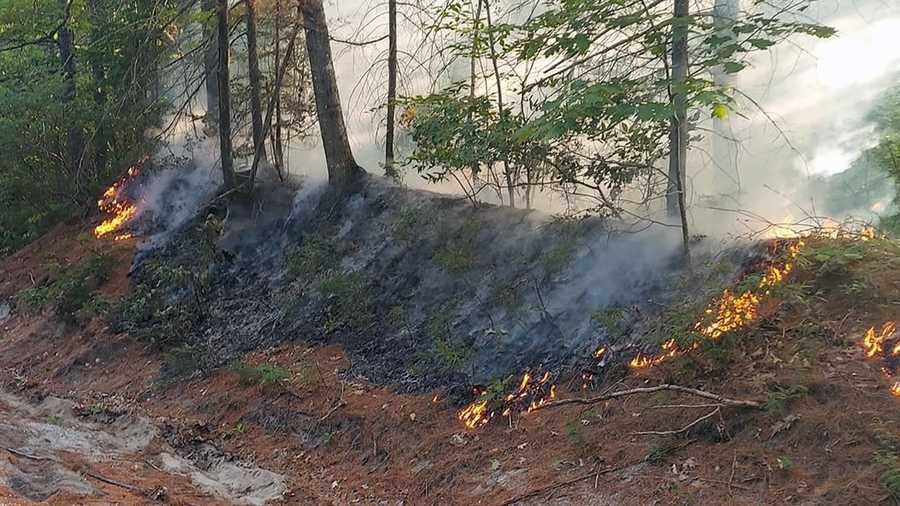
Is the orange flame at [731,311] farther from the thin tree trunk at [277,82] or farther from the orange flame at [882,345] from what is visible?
the thin tree trunk at [277,82]

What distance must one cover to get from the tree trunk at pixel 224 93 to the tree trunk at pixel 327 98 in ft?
4.69

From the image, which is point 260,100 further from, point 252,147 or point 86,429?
point 86,429

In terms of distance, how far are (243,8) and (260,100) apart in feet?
6.44

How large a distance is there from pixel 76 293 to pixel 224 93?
484 centimetres

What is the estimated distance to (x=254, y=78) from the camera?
1269cm

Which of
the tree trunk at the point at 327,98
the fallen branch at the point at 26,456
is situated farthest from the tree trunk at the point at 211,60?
the fallen branch at the point at 26,456

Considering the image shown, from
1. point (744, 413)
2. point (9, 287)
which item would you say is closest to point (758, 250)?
point (744, 413)

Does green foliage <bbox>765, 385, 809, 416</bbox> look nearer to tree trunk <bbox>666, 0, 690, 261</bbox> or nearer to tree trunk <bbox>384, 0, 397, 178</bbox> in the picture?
tree trunk <bbox>666, 0, 690, 261</bbox>

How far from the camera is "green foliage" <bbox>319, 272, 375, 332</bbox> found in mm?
9633

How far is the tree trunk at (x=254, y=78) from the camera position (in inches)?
486

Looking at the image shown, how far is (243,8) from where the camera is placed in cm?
1372

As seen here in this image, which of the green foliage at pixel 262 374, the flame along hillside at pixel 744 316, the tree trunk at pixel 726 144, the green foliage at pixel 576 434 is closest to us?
the flame along hillside at pixel 744 316

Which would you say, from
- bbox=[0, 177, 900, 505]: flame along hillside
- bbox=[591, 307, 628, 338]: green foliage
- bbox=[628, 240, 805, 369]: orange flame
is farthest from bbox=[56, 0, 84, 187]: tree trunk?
bbox=[628, 240, 805, 369]: orange flame

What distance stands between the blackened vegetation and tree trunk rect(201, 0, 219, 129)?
2984 mm
